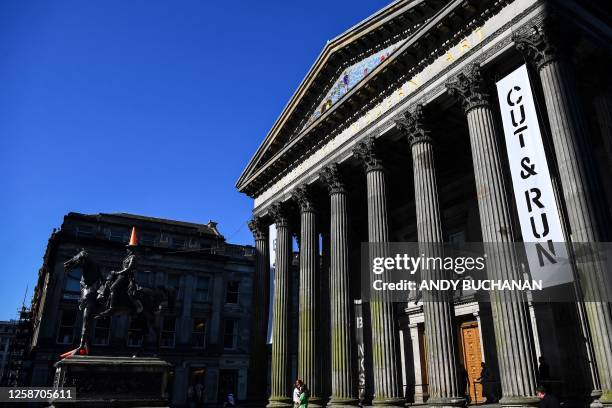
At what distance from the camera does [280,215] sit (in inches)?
904

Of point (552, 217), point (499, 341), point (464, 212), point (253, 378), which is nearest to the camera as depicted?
point (552, 217)

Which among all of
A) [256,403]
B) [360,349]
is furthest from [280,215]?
[256,403]

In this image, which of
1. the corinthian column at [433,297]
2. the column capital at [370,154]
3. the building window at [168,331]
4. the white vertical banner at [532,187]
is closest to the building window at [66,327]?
the building window at [168,331]

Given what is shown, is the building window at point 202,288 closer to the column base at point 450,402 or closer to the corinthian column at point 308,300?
the corinthian column at point 308,300

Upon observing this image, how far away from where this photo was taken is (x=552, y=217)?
9.91m

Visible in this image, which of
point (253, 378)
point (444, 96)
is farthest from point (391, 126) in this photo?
point (253, 378)

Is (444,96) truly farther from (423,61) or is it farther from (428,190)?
(428,190)

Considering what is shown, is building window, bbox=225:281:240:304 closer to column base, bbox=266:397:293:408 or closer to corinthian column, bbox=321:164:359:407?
column base, bbox=266:397:293:408

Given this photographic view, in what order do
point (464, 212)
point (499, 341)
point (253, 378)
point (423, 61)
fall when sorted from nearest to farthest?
point (499, 341) < point (423, 61) < point (464, 212) < point (253, 378)

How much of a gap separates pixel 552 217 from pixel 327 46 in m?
13.6

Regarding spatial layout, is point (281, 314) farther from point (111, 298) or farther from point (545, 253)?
point (545, 253)

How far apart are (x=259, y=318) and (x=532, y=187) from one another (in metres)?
16.1

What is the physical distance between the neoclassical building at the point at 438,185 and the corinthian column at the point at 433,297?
4 centimetres

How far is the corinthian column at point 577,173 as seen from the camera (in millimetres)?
9188
